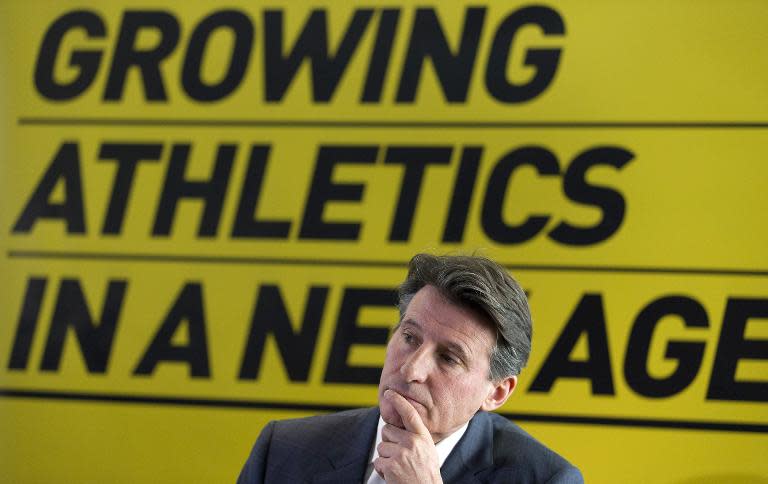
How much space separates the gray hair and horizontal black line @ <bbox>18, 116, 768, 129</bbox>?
2.89ft

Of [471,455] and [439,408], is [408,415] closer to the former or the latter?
[439,408]

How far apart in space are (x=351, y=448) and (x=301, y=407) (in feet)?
2.52

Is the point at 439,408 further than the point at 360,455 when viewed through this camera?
No

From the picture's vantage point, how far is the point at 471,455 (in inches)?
80.7

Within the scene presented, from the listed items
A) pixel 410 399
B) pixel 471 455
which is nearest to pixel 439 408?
pixel 410 399

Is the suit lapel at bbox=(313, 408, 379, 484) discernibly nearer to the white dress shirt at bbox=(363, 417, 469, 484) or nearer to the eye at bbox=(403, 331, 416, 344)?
the white dress shirt at bbox=(363, 417, 469, 484)

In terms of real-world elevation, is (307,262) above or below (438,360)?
above

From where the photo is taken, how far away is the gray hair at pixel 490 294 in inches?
74.7

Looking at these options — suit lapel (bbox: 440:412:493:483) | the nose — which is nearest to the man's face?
the nose

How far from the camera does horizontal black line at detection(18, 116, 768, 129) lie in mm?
2713

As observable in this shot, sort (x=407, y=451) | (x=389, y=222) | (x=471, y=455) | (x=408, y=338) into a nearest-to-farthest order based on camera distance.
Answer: (x=407, y=451) < (x=408, y=338) < (x=471, y=455) < (x=389, y=222)

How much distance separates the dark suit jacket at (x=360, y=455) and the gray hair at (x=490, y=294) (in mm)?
181

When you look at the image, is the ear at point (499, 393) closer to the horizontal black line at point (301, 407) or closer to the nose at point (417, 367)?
the nose at point (417, 367)

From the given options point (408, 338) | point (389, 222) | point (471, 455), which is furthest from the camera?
point (389, 222)
